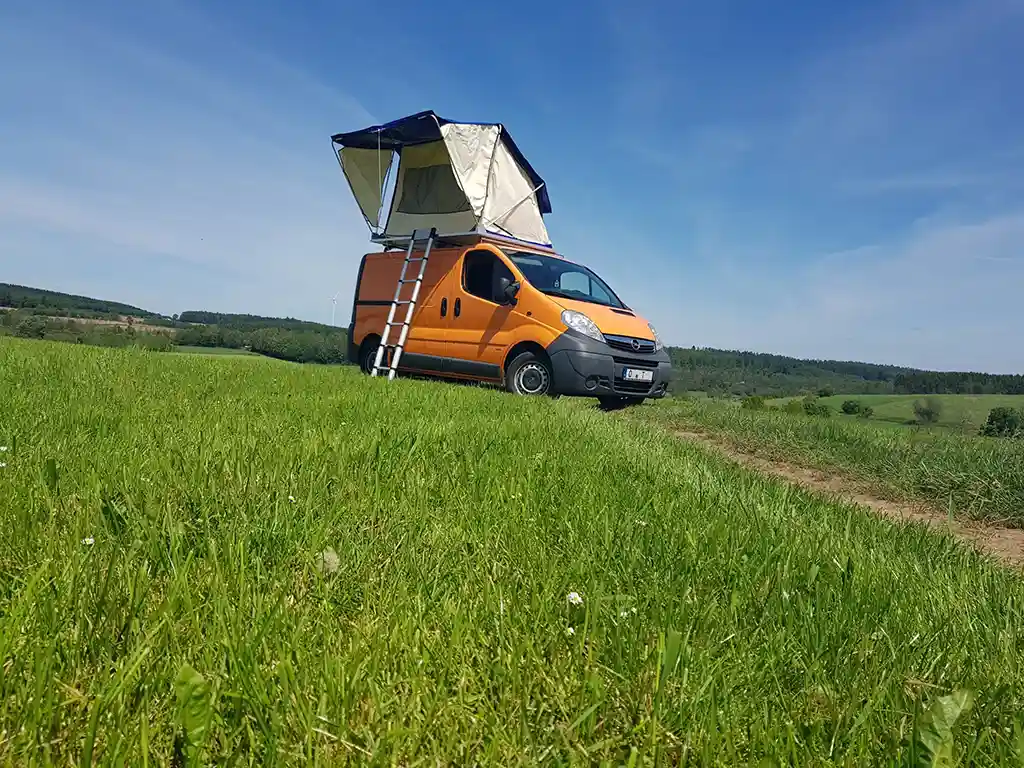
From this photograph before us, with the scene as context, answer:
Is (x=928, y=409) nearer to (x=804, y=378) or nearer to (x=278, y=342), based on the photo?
(x=804, y=378)

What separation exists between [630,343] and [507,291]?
1.96 m

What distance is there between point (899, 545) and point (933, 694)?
1.77 meters

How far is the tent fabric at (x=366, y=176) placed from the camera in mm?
11461

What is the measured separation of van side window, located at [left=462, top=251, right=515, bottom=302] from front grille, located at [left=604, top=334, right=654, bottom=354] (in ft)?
5.81

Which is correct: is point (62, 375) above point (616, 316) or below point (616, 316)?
below

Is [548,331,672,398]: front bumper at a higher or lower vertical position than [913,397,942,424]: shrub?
higher

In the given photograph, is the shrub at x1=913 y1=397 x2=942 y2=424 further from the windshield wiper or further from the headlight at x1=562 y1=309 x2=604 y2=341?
the headlight at x1=562 y1=309 x2=604 y2=341

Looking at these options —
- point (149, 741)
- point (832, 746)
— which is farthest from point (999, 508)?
point (149, 741)

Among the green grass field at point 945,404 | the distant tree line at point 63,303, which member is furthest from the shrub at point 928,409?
the distant tree line at point 63,303

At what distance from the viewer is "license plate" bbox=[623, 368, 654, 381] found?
27.9 ft

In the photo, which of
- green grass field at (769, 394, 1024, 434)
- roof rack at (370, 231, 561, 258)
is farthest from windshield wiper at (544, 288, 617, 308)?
green grass field at (769, 394, 1024, 434)

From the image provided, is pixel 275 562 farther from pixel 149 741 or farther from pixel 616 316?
pixel 616 316

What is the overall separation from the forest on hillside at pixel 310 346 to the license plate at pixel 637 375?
1.15m

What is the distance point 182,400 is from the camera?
413cm
